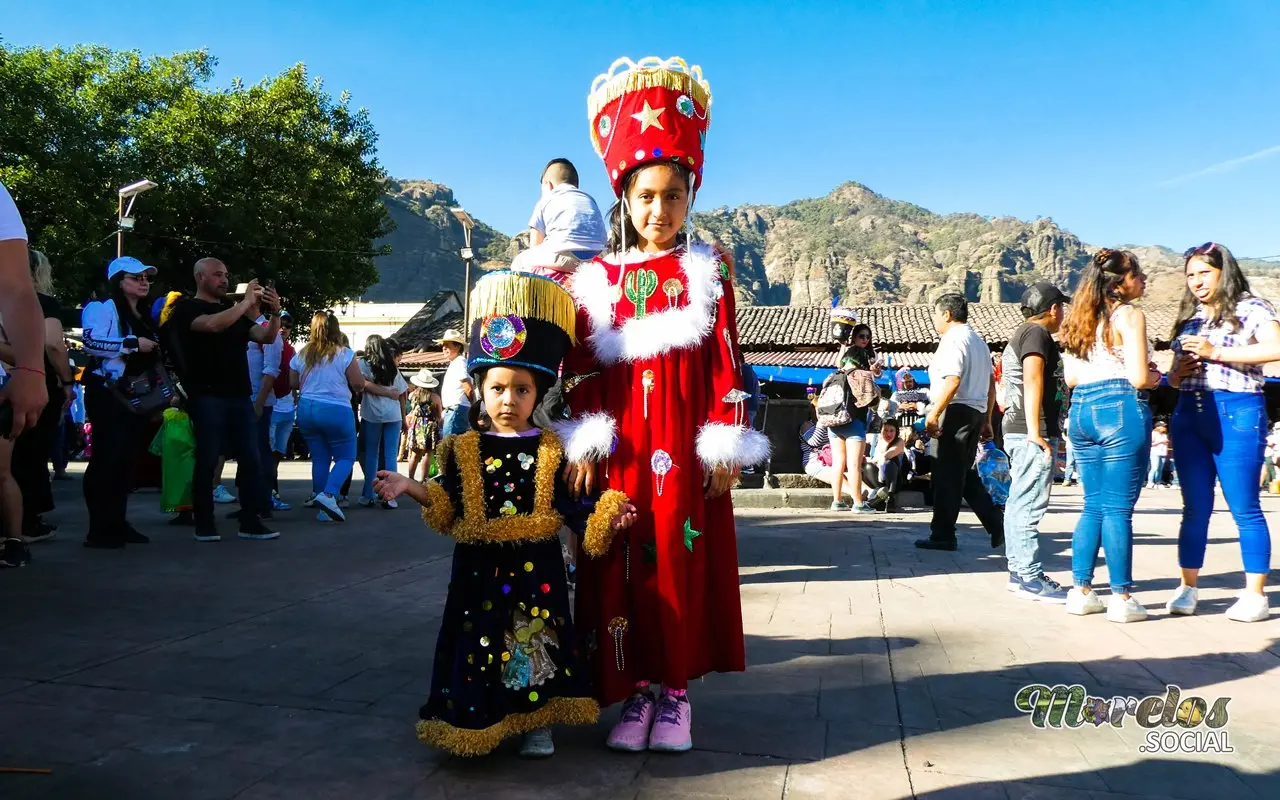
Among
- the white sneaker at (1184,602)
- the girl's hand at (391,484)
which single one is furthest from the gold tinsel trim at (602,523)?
the white sneaker at (1184,602)

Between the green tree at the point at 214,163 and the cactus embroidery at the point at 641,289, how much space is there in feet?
92.4

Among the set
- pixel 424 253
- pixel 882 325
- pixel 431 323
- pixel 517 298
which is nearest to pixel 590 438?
pixel 517 298

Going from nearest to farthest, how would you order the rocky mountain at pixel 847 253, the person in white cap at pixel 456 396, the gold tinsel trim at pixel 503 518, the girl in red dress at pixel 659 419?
the gold tinsel trim at pixel 503 518 → the girl in red dress at pixel 659 419 → the person in white cap at pixel 456 396 → the rocky mountain at pixel 847 253

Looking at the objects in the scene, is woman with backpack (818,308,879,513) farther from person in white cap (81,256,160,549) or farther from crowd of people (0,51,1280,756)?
person in white cap (81,256,160,549)

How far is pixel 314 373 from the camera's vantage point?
8.14 meters

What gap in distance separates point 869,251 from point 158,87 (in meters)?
146

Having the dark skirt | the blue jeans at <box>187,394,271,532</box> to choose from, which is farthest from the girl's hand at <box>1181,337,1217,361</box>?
the blue jeans at <box>187,394,271,532</box>

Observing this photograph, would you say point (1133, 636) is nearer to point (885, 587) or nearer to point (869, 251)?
point (885, 587)

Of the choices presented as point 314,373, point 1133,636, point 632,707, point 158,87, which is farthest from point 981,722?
point 158,87

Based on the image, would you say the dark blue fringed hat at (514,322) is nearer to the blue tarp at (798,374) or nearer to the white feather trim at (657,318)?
the white feather trim at (657,318)

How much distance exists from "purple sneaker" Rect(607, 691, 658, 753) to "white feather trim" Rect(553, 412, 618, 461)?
74cm

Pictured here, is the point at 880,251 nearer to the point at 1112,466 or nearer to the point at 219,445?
the point at 219,445

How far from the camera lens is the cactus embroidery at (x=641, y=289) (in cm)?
289

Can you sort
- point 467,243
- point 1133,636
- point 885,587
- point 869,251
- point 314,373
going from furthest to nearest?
point 869,251 < point 467,243 < point 314,373 < point 885,587 < point 1133,636
